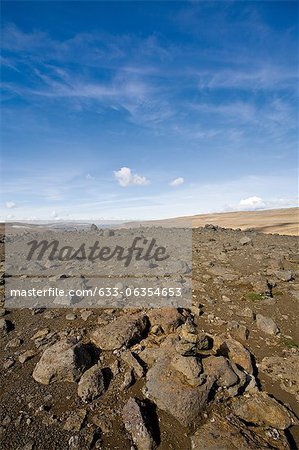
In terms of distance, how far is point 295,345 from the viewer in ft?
21.0

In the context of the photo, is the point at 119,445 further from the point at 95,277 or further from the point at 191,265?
the point at 191,265

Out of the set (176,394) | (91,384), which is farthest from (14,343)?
(176,394)

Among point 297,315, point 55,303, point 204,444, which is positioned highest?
point 55,303

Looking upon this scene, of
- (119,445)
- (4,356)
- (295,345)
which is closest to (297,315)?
(295,345)

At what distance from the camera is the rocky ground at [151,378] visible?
4.25 metres

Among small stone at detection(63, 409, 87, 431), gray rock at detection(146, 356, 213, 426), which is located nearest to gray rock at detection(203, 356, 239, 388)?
gray rock at detection(146, 356, 213, 426)

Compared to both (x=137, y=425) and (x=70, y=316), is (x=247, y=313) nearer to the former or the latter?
(x=137, y=425)

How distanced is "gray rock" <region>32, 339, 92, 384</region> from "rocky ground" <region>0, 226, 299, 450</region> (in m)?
0.02

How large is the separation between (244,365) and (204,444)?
1.95m

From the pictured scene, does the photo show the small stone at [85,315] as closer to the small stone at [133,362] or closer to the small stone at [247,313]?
the small stone at [133,362]

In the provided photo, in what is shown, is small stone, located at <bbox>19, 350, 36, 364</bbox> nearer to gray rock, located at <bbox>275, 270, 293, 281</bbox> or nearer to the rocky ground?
the rocky ground

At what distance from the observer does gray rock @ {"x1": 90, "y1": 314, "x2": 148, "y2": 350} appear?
6.05m

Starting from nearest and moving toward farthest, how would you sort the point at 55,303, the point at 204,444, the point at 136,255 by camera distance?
the point at 204,444 < the point at 55,303 < the point at 136,255

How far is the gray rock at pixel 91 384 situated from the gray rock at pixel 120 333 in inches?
31.0
